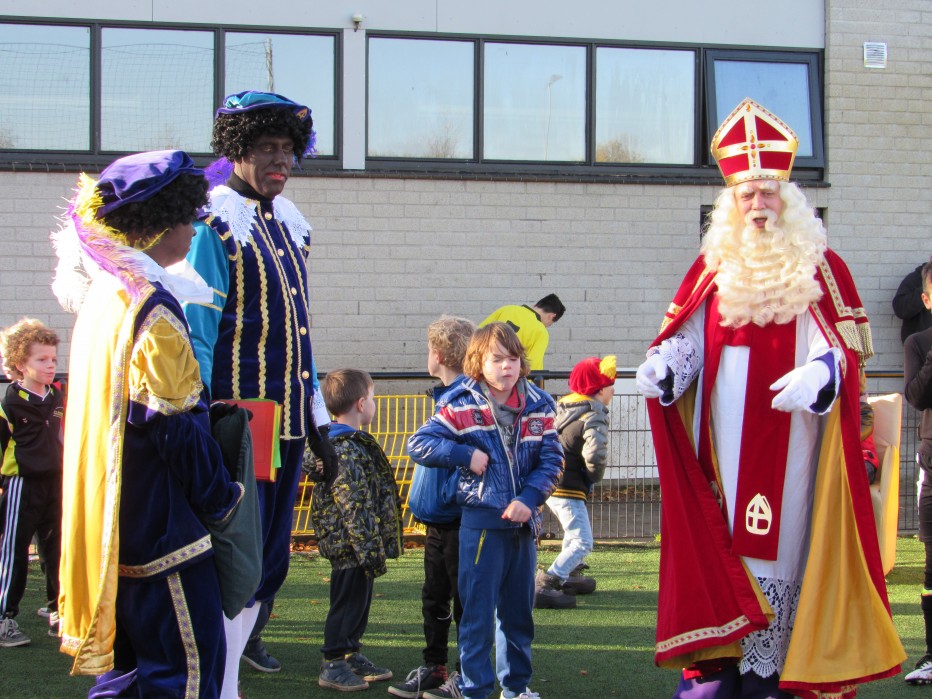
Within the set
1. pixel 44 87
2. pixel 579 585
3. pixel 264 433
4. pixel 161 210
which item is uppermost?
pixel 44 87

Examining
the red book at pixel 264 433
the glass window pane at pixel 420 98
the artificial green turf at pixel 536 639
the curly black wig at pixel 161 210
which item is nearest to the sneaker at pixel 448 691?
the artificial green turf at pixel 536 639

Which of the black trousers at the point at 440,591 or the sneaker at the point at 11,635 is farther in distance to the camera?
the sneaker at the point at 11,635

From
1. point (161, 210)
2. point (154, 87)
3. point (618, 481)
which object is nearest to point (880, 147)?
point (618, 481)

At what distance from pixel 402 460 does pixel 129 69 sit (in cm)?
450

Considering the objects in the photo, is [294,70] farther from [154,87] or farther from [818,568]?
[818,568]

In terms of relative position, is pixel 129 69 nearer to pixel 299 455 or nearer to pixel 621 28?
pixel 621 28

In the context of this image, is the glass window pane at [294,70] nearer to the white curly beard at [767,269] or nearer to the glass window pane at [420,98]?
the glass window pane at [420,98]

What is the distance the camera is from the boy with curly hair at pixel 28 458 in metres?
5.71

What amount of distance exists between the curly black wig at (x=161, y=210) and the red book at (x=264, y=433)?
2.24 feet

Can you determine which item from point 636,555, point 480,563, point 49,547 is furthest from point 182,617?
point 636,555

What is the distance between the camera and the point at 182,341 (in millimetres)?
2881

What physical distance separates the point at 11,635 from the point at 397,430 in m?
3.73

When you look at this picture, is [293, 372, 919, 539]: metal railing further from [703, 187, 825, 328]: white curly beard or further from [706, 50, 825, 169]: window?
[703, 187, 825, 328]: white curly beard

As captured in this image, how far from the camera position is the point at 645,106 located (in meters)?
11.0
